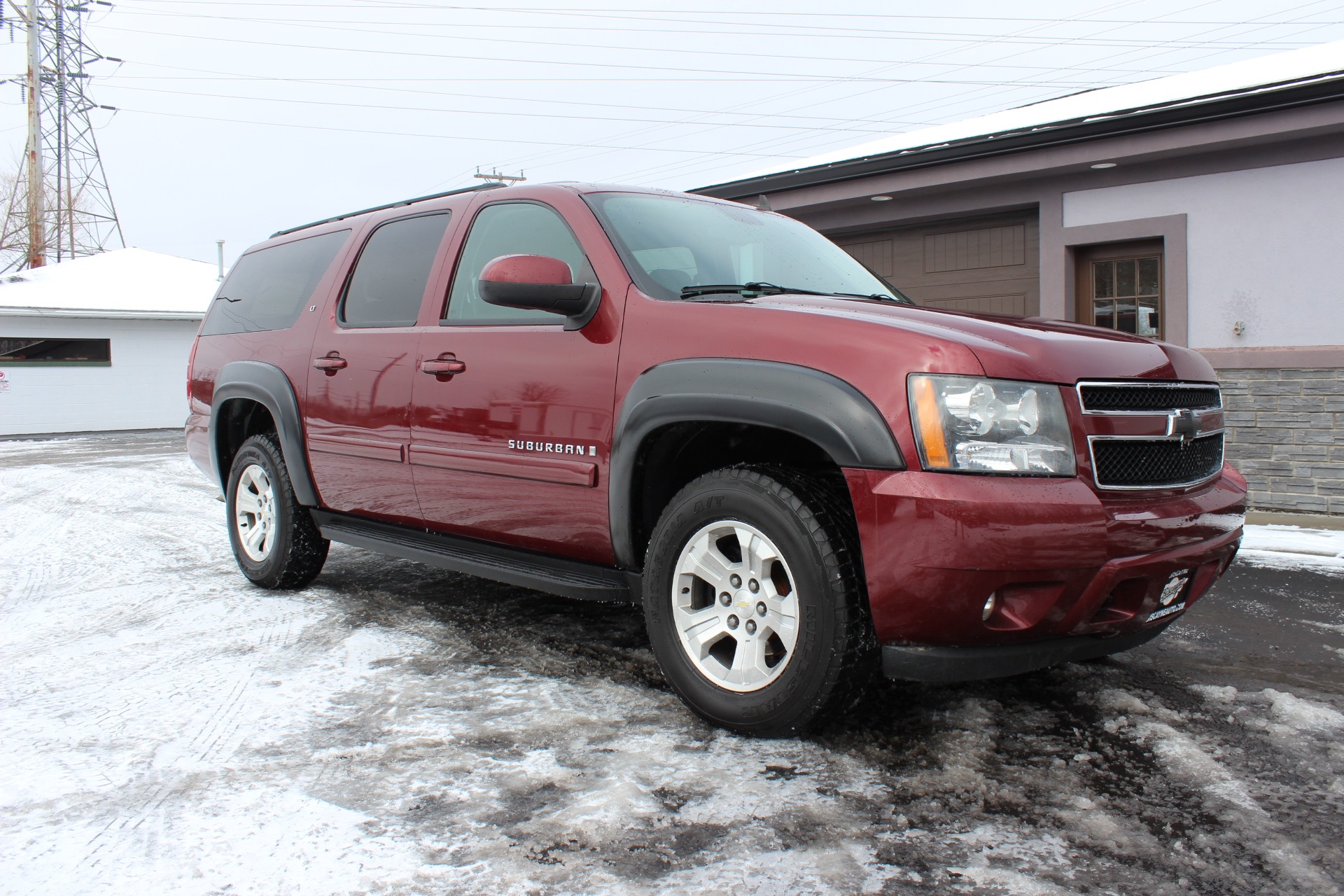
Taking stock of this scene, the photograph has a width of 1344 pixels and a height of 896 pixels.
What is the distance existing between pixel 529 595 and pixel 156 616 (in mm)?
1755

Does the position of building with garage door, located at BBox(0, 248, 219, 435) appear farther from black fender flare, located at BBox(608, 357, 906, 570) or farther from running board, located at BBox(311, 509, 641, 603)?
black fender flare, located at BBox(608, 357, 906, 570)

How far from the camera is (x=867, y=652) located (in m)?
2.97

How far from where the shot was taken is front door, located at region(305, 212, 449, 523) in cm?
445

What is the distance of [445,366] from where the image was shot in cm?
413

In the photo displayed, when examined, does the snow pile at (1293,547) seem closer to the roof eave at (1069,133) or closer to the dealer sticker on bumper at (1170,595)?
the dealer sticker on bumper at (1170,595)

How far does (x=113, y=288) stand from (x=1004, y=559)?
32.3 metres

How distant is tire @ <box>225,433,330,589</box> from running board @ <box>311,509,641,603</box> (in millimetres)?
187

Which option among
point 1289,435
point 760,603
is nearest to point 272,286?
point 760,603

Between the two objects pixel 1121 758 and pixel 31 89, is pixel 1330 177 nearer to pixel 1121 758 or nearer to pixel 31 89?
pixel 1121 758

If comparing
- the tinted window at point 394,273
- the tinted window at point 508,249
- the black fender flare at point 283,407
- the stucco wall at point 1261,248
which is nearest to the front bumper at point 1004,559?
the tinted window at point 508,249

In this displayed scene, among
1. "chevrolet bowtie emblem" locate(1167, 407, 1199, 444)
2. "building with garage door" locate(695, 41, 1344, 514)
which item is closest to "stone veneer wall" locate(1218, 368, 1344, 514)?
"building with garage door" locate(695, 41, 1344, 514)

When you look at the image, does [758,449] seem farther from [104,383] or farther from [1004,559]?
[104,383]

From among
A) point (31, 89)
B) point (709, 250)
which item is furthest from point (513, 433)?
point (31, 89)

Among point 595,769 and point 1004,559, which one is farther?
point 595,769
